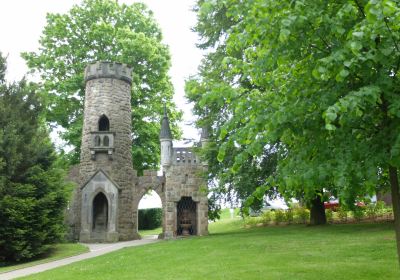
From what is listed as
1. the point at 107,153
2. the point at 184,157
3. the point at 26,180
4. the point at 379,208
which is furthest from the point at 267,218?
the point at 26,180

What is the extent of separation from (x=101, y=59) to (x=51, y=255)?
14715mm

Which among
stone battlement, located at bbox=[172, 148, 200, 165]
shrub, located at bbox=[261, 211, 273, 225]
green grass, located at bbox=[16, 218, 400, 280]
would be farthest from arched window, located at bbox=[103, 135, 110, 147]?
shrub, located at bbox=[261, 211, 273, 225]

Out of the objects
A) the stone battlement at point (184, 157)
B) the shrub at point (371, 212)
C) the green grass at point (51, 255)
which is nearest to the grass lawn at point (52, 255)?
the green grass at point (51, 255)

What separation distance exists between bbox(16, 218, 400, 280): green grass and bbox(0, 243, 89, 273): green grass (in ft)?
6.94

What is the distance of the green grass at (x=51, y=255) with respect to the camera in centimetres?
1245

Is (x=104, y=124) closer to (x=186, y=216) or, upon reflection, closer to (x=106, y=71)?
(x=106, y=71)

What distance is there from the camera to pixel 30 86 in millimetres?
15633

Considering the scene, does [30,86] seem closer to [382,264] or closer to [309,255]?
[309,255]

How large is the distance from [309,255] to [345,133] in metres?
5.62

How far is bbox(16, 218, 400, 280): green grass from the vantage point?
7.91 m

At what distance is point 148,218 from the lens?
3216 centimetres

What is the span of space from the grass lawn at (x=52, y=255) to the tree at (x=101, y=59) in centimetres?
969

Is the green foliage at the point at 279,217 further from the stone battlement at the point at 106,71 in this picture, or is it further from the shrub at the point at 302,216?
the stone battlement at the point at 106,71

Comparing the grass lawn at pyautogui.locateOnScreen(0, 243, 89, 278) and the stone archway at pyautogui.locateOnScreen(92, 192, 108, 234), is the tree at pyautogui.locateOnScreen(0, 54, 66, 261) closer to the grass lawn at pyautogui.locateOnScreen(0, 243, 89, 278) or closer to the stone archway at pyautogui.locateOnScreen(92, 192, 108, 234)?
the grass lawn at pyautogui.locateOnScreen(0, 243, 89, 278)
